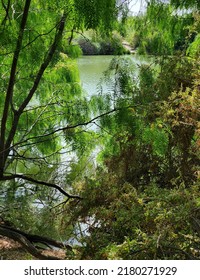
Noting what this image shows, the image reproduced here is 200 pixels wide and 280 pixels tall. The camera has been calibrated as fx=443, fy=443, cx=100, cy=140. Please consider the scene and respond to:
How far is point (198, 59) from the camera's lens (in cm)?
307

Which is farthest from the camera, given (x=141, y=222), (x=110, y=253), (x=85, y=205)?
(x=85, y=205)

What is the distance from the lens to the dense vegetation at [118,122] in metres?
1.89

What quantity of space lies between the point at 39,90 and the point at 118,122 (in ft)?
4.60

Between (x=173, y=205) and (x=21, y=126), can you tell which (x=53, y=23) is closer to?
(x=21, y=126)

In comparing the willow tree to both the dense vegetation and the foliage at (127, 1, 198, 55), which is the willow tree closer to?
the dense vegetation

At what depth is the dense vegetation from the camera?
189cm

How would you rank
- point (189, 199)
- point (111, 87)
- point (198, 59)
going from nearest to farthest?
point (189, 199), point (111, 87), point (198, 59)

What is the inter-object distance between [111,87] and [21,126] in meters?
1.30

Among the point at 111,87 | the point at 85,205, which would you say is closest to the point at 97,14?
the point at 111,87

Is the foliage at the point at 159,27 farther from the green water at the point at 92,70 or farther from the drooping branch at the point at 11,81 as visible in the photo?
the green water at the point at 92,70

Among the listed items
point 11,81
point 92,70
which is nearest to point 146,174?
point 11,81

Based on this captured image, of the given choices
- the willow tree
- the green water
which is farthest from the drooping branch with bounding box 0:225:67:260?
the green water

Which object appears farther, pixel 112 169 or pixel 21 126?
pixel 21 126

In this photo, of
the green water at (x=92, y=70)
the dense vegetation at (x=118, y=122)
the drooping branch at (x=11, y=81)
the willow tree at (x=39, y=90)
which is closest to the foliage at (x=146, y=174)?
the dense vegetation at (x=118, y=122)
